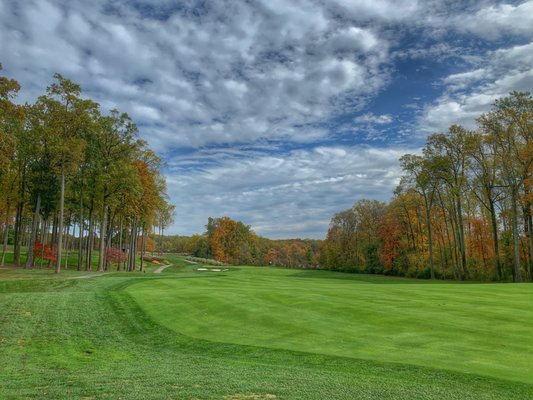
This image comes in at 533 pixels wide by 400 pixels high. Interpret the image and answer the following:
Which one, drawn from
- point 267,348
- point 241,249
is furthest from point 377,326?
point 241,249

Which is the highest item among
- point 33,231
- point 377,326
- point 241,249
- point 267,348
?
point 33,231

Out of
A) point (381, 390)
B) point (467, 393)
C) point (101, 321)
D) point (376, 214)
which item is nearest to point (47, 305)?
point (101, 321)

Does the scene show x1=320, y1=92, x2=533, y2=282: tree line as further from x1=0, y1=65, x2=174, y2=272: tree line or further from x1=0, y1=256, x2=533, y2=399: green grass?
x1=0, y1=65, x2=174, y2=272: tree line

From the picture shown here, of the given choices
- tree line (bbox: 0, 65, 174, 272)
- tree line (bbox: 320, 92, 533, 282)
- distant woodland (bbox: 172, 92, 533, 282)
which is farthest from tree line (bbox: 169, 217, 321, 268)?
tree line (bbox: 0, 65, 174, 272)

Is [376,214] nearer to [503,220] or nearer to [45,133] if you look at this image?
[503,220]

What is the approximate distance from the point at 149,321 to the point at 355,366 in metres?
8.86

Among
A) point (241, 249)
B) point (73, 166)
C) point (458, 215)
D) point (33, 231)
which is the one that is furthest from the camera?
point (241, 249)

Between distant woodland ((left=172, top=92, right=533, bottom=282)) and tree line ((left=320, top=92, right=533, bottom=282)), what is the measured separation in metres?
0.10

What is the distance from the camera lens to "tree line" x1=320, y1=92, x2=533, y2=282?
125ft

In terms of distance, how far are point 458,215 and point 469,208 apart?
10468 millimetres

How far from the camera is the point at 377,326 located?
36.9 ft

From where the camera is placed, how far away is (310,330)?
1127cm

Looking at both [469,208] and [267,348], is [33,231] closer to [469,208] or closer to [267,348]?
[267,348]

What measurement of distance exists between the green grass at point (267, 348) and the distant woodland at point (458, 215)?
28.8 m
